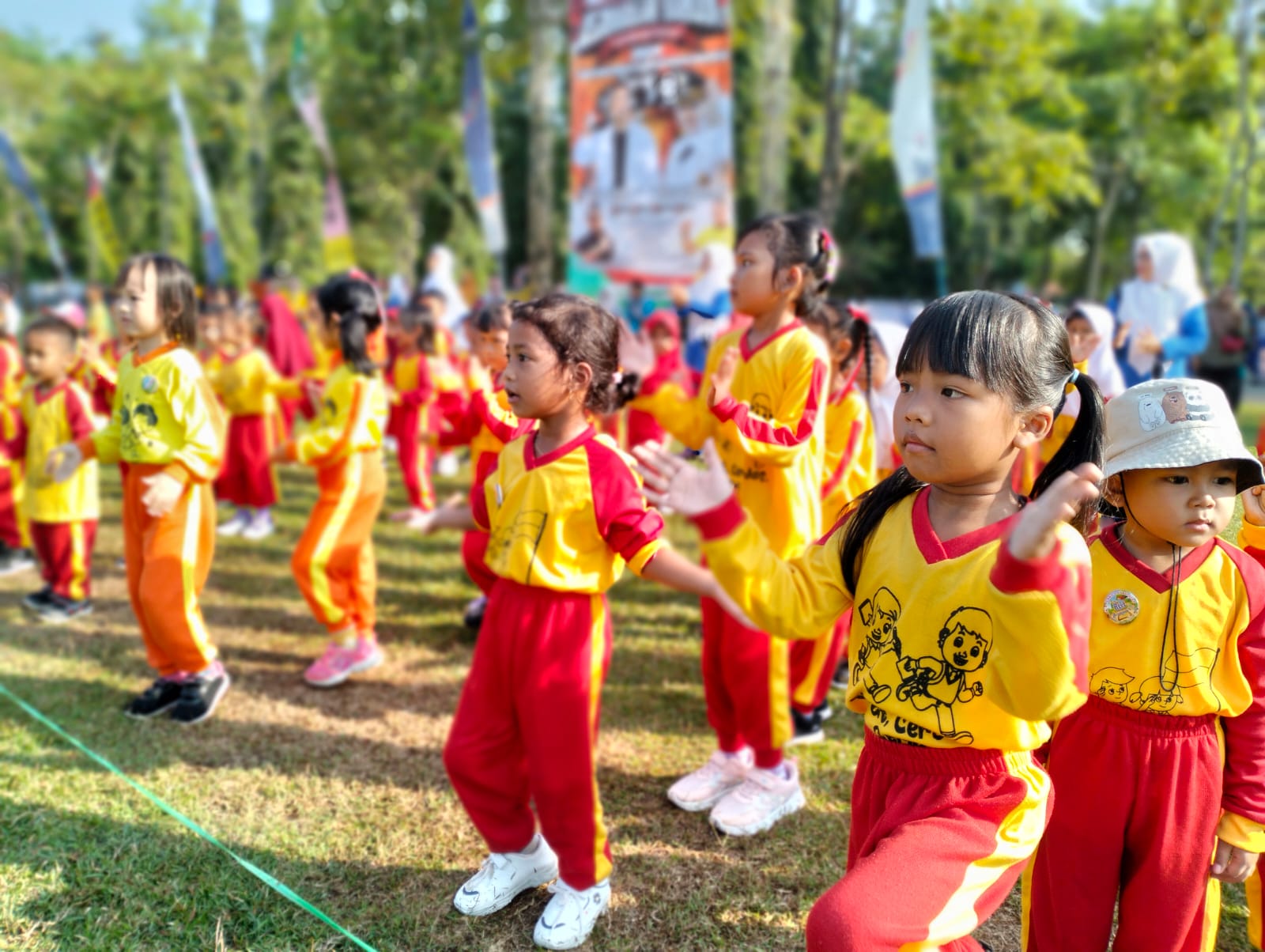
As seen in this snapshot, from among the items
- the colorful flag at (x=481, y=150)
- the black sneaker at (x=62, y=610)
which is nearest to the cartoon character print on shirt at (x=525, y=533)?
the black sneaker at (x=62, y=610)

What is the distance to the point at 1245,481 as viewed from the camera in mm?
1952

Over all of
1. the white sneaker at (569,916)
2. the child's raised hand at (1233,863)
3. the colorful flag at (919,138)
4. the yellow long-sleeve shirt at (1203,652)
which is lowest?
the white sneaker at (569,916)

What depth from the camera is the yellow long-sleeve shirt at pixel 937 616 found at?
147 cm

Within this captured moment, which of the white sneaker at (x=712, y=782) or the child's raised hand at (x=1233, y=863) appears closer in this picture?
the child's raised hand at (x=1233, y=863)

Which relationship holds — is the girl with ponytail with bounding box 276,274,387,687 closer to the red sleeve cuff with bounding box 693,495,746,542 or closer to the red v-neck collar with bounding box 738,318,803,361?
the red v-neck collar with bounding box 738,318,803,361

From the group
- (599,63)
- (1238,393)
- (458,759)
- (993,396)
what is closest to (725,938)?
(458,759)

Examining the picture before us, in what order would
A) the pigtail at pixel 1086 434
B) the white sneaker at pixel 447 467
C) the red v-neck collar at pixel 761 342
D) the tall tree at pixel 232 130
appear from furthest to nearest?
the tall tree at pixel 232 130
the white sneaker at pixel 447 467
the red v-neck collar at pixel 761 342
the pigtail at pixel 1086 434

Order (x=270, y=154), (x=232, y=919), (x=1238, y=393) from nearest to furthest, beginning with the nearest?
1. (x=232, y=919)
2. (x=1238, y=393)
3. (x=270, y=154)

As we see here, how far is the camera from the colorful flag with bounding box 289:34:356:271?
13141 millimetres

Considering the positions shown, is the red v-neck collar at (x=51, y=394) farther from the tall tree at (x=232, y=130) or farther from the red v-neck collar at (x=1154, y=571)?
the tall tree at (x=232, y=130)

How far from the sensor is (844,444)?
4.00m

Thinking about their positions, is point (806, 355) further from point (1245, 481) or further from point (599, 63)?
point (599, 63)

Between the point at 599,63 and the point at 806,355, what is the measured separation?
413 inches

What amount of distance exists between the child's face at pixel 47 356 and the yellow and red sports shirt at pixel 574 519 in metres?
4.01
